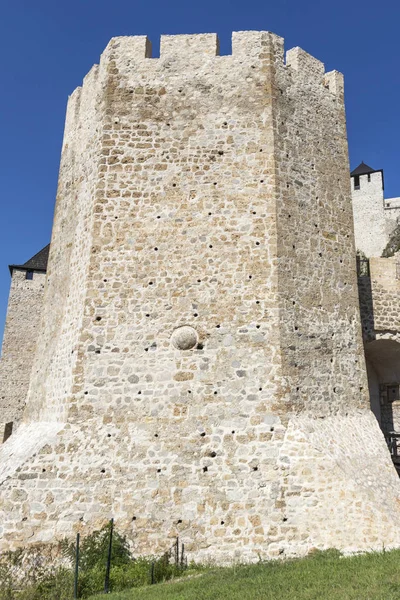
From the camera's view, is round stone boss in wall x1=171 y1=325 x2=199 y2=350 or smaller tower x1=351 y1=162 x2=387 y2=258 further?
smaller tower x1=351 y1=162 x2=387 y2=258

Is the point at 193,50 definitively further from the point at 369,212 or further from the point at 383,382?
the point at 369,212

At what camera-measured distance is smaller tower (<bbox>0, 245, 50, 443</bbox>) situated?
21047 mm

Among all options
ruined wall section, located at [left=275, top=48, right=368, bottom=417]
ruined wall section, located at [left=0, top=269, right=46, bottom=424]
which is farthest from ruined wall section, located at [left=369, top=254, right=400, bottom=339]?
ruined wall section, located at [left=0, top=269, right=46, bottom=424]

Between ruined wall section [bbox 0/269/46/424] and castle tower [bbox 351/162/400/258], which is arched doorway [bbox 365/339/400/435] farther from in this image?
castle tower [bbox 351/162/400/258]

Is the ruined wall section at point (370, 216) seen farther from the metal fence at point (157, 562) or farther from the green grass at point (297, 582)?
the green grass at point (297, 582)

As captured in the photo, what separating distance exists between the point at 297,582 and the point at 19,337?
60.4 ft

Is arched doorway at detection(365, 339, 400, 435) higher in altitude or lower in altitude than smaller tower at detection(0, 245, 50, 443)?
lower

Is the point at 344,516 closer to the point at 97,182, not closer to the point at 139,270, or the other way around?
the point at 139,270

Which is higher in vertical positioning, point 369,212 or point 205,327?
point 369,212

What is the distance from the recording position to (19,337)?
70.8 ft

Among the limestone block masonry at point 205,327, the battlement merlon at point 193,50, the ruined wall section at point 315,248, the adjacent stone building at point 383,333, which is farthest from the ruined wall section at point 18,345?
the ruined wall section at point 315,248

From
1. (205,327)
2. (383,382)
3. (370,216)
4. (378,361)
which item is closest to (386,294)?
(378,361)

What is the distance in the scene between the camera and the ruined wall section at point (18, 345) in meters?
21.0

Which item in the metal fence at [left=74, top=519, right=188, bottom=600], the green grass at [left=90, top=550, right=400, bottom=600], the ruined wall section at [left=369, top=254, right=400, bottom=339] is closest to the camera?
the green grass at [left=90, top=550, right=400, bottom=600]
